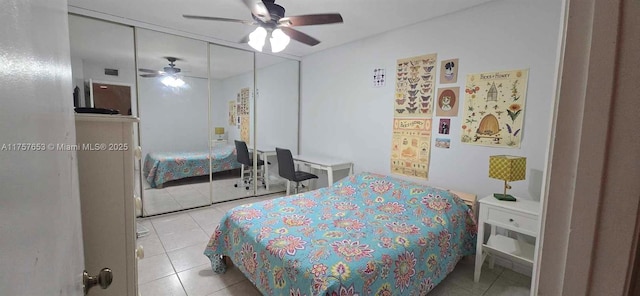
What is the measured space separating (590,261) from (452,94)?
253cm

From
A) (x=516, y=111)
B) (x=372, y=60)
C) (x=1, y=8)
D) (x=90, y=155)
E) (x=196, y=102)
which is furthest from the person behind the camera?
(x=196, y=102)

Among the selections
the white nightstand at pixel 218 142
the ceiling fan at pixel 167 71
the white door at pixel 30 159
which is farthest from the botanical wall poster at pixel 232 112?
the white door at pixel 30 159

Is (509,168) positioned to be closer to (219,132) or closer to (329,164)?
(329,164)

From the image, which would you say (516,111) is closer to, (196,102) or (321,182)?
(321,182)

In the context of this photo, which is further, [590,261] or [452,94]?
[452,94]

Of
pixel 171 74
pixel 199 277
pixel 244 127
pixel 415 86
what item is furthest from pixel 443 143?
pixel 171 74

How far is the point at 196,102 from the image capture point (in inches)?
143

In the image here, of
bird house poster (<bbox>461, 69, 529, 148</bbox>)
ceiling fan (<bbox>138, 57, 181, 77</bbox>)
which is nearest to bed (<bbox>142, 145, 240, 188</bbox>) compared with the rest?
ceiling fan (<bbox>138, 57, 181, 77</bbox>)

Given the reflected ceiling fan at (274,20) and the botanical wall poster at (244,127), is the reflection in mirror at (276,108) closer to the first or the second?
the botanical wall poster at (244,127)

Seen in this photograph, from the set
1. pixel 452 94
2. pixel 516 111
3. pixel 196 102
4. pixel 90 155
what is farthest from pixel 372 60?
pixel 90 155

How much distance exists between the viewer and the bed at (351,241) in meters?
1.49

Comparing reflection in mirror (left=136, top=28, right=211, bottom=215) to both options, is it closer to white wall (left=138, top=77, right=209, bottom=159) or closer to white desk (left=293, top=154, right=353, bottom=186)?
white wall (left=138, top=77, right=209, bottom=159)

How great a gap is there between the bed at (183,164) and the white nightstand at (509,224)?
11.1 feet

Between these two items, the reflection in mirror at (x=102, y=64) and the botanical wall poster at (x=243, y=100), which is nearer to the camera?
the reflection in mirror at (x=102, y=64)
